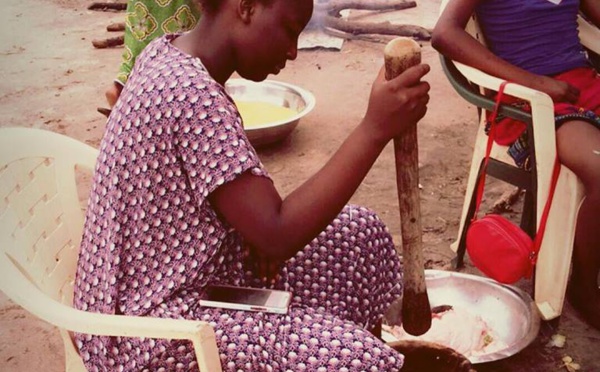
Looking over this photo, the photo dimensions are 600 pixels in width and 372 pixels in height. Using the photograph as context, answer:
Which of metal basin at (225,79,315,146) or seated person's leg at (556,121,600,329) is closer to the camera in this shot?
seated person's leg at (556,121,600,329)

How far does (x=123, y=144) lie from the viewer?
1.44 meters

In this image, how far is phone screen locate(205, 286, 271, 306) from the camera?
1.50 m

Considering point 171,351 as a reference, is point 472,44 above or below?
above

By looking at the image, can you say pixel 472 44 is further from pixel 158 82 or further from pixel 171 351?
pixel 171 351

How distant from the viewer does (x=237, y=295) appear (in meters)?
1.52

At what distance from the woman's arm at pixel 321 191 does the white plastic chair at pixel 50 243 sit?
23 centimetres

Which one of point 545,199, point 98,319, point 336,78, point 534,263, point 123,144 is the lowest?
point 336,78

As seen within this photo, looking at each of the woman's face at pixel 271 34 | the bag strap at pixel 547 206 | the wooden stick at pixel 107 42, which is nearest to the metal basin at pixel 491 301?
the bag strap at pixel 547 206

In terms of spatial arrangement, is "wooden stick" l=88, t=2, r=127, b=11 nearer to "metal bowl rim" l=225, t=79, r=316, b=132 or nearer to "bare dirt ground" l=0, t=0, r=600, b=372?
"bare dirt ground" l=0, t=0, r=600, b=372

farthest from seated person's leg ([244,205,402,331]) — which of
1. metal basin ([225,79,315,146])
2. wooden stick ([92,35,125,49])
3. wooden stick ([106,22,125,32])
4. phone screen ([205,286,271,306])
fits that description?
wooden stick ([106,22,125,32])

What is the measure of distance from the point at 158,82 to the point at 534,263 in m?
1.55

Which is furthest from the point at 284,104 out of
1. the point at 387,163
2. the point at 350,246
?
the point at 350,246

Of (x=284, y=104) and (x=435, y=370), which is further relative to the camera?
(x=284, y=104)

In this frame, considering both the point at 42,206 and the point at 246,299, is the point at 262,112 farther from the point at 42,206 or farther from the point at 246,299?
the point at 246,299
